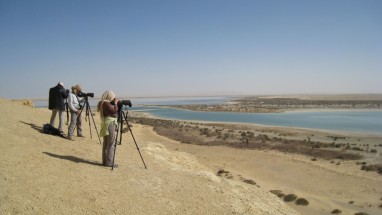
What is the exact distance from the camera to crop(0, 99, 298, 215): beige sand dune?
254 inches

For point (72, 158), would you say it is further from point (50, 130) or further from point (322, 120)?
point (322, 120)

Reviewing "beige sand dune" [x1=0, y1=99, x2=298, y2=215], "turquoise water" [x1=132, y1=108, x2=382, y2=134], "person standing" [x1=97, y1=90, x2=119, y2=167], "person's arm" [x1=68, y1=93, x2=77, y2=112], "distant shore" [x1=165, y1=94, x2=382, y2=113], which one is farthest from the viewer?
"distant shore" [x1=165, y1=94, x2=382, y2=113]

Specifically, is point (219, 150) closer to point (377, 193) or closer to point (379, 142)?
point (377, 193)

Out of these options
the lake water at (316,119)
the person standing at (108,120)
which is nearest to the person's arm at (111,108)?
the person standing at (108,120)

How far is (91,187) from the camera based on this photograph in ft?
24.3

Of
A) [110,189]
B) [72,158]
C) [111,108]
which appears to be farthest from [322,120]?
[110,189]

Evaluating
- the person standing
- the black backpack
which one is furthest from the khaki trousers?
the black backpack

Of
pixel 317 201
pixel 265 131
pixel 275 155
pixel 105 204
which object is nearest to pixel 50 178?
pixel 105 204

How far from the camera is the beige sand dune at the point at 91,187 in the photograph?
6449 millimetres

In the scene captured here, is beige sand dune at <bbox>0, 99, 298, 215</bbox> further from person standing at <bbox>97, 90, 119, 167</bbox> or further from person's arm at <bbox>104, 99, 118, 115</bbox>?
person's arm at <bbox>104, 99, 118, 115</bbox>

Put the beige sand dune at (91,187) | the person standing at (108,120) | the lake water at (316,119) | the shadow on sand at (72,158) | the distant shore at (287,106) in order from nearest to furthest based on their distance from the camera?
1. the beige sand dune at (91,187)
2. the person standing at (108,120)
3. the shadow on sand at (72,158)
4. the lake water at (316,119)
5. the distant shore at (287,106)

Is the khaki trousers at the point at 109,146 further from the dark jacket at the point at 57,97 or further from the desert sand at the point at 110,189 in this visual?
the dark jacket at the point at 57,97

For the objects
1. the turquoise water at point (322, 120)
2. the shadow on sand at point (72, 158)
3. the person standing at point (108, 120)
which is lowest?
the turquoise water at point (322, 120)

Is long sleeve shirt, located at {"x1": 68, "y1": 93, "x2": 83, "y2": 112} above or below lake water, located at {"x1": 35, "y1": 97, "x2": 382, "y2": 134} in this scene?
above
